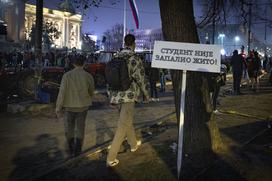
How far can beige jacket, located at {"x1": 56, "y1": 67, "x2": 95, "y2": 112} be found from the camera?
685cm

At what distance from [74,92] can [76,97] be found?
0.10 m

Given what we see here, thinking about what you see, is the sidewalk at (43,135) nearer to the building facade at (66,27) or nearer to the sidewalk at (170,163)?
the sidewalk at (170,163)

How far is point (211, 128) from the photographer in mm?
6477

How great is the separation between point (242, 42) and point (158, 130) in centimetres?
9655

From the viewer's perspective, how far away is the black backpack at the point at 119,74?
5.81 meters

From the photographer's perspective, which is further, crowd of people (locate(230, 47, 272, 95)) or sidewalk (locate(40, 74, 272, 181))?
crowd of people (locate(230, 47, 272, 95))

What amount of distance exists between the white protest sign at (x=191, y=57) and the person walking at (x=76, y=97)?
2001mm

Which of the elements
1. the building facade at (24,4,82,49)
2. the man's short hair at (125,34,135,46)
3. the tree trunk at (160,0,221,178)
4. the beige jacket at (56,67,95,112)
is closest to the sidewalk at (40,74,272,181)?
the tree trunk at (160,0,221,178)

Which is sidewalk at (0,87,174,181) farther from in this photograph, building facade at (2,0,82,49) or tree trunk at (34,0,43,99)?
building facade at (2,0,82,49)

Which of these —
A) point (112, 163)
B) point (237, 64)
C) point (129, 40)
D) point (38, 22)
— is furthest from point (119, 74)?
point (237, 64)

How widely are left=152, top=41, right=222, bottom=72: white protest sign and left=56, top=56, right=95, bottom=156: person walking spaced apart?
6.57 ft

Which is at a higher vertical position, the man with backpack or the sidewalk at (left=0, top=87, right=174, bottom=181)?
the man with backpack

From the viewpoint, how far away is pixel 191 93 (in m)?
6.28

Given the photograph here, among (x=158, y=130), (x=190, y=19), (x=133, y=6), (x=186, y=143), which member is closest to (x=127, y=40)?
(x=190, y=19)
